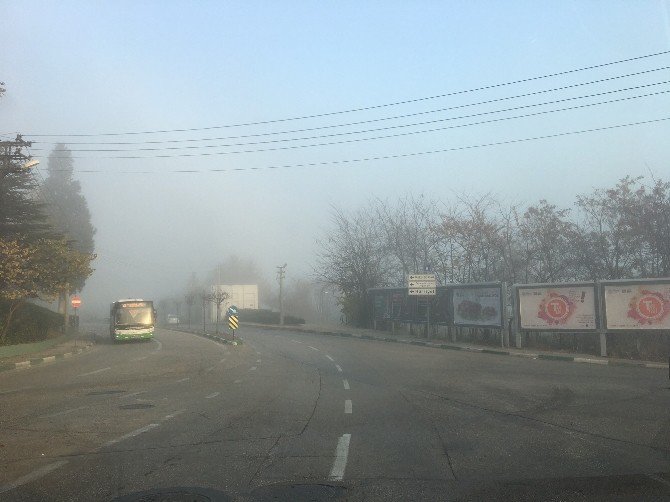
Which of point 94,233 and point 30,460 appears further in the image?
point 94,233

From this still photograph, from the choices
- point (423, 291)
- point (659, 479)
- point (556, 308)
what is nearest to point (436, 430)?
point (659, 479)

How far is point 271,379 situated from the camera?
656 inches

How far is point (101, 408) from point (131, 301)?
91.7 ft

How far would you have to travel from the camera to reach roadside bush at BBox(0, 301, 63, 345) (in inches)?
1230

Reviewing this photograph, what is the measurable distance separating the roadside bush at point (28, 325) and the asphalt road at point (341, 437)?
16237 mm

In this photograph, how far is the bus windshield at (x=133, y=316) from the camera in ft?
123

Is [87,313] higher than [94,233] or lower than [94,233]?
lower

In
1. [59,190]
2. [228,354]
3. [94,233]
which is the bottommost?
[228,354]

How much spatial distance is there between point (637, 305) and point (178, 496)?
2109 cm

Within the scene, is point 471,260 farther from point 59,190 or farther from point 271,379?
point 59,190

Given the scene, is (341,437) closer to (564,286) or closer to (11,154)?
(564,286)

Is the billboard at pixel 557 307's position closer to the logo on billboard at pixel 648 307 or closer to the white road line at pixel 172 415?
the logo on billboard at pixel 648 307

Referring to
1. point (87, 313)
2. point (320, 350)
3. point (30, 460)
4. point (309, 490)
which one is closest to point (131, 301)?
point (320, 350)

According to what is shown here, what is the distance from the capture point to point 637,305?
22.4 metres
